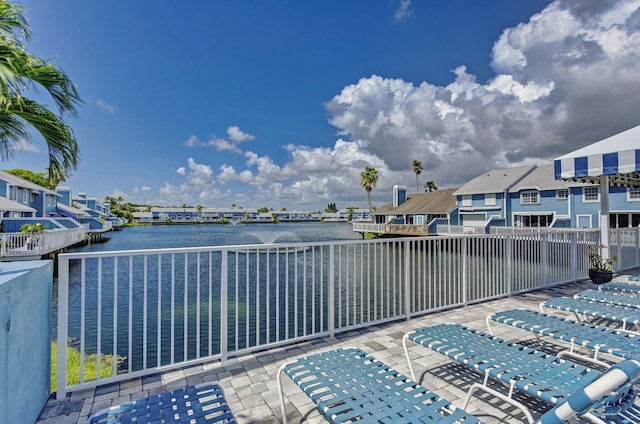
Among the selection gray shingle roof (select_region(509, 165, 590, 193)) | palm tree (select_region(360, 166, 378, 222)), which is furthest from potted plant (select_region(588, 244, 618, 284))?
palm tree (select_region(360, 166, 378, 222))

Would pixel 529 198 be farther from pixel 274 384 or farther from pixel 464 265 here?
pixel 274 384

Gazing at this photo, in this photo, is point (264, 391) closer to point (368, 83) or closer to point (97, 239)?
point (368, 83)

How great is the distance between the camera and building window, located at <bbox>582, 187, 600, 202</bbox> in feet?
67.5

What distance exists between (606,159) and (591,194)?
21.2m

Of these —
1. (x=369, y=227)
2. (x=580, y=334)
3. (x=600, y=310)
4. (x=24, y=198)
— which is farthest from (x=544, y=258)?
(x=24, y=198)

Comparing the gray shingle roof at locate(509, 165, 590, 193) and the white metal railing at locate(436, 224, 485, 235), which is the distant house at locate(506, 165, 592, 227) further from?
the white metal railing at locate(436, 224, 485, 235)

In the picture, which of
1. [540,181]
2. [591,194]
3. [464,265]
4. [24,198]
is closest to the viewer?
[464,265]

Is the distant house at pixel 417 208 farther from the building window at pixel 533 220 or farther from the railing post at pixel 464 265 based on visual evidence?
the railing post at pixel 464 265

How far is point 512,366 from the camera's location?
1998 millimetres

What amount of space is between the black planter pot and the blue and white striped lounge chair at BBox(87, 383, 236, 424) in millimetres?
7401

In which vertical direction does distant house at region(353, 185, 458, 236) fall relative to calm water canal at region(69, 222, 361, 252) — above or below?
above

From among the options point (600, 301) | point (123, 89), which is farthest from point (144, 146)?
point (600, 301)

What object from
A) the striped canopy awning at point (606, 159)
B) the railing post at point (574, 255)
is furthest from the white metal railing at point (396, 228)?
the striped canopy awning at point (606, 159)

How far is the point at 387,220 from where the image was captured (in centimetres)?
3759
